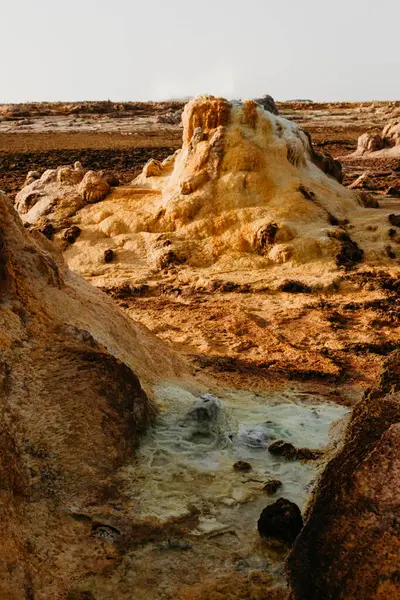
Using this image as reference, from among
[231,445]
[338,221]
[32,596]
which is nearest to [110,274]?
Result: [338,221]

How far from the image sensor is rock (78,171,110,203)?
33.0 ft

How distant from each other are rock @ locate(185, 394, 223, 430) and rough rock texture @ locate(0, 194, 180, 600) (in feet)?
0.75

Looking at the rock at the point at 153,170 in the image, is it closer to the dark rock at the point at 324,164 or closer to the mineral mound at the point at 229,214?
the mineral mound at the point at 229,214

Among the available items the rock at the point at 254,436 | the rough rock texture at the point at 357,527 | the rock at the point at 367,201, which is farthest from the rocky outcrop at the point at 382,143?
the rough rock texture at the point at 357,527

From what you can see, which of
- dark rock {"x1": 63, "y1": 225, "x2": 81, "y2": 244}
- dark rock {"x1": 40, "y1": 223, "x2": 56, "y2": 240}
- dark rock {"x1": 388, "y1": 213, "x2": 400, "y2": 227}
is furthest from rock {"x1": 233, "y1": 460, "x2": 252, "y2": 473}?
dark rock {"x1": 40, "y1": 223, "x2": 56, "y2": 240}

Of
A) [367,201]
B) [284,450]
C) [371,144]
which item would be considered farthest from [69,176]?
[371,144]

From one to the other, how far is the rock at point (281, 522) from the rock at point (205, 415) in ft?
3.04

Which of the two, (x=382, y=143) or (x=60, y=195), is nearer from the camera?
(x=60, y=195)

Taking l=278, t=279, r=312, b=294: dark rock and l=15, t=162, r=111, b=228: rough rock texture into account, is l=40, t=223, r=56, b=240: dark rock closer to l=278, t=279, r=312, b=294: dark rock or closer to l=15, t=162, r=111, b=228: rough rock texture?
l=15, t=162, r=111, b=228: rough rock texture

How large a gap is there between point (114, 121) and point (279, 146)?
22057mm

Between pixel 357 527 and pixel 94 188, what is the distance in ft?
26.7

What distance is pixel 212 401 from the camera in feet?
14.4

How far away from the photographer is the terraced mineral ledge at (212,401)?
2.77 m

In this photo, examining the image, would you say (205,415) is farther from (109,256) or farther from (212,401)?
(109,256)
